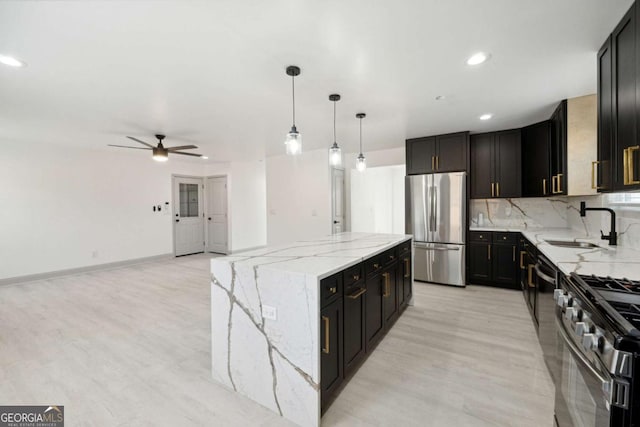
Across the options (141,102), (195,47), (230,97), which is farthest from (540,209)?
(141,102)

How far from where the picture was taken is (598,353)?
1030 millimetres

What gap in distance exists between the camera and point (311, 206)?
5.69m

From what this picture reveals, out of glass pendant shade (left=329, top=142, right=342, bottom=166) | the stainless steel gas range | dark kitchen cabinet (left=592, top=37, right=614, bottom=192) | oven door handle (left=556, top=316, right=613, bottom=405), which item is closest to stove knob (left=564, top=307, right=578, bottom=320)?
the stainless steel gas range

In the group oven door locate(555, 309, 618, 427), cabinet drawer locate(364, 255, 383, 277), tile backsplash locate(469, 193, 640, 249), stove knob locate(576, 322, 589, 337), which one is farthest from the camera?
Answer: tile backsplash locate(469, 193, 640, 249)

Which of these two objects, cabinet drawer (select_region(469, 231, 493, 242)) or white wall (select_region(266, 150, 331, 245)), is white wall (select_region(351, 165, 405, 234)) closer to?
white wall (select_region(266, 150, 331, 245))

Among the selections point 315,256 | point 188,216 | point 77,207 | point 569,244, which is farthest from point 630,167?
point 188,216

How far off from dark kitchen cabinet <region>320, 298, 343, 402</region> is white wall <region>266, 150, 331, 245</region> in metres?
3.71

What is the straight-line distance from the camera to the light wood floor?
1775 millimetres

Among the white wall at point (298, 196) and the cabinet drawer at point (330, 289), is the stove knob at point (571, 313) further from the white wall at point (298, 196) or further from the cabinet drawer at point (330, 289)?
the white wall at point (298, 196)

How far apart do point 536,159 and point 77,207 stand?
7803 millimetres

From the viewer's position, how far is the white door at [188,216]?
698 centimetres

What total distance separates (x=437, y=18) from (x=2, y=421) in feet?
12.1

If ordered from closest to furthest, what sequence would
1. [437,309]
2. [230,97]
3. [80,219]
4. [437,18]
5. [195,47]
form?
[437,18] < [195,47] < [230,97] < [437,309] < [80,219]

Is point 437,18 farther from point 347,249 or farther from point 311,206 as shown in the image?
point 311,206
